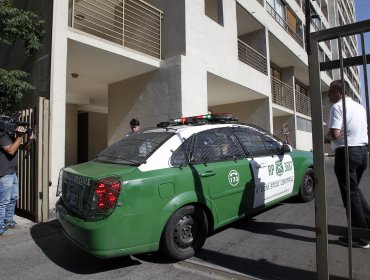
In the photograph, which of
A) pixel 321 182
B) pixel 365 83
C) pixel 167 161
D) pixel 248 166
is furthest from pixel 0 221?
pixel 365 83

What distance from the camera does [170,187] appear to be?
11.7 ft

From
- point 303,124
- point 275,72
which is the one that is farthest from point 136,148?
point 303,124

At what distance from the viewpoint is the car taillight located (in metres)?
3.21

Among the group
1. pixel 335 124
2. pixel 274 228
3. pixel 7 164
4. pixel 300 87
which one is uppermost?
pixel 300 87

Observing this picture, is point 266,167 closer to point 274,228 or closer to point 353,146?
point 274,228

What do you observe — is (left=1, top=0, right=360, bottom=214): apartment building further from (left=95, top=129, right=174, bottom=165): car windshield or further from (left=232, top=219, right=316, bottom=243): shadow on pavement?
(left=232, top=219, right=316, bottom=243): shadow on pavement

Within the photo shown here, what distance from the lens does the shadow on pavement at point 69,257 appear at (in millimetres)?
3658

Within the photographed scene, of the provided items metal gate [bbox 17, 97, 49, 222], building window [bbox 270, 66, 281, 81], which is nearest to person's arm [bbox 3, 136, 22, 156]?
metal gate [bbox 17, 97, 49, 222]

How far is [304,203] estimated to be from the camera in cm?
596

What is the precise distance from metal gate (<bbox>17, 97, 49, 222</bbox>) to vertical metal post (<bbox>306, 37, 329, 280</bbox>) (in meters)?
4.34

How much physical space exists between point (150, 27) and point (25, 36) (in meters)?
4.02

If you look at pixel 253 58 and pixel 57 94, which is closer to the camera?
pixel 57 94

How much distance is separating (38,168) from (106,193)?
2.69 metres

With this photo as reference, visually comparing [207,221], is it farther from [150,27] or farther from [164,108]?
[150,27]
